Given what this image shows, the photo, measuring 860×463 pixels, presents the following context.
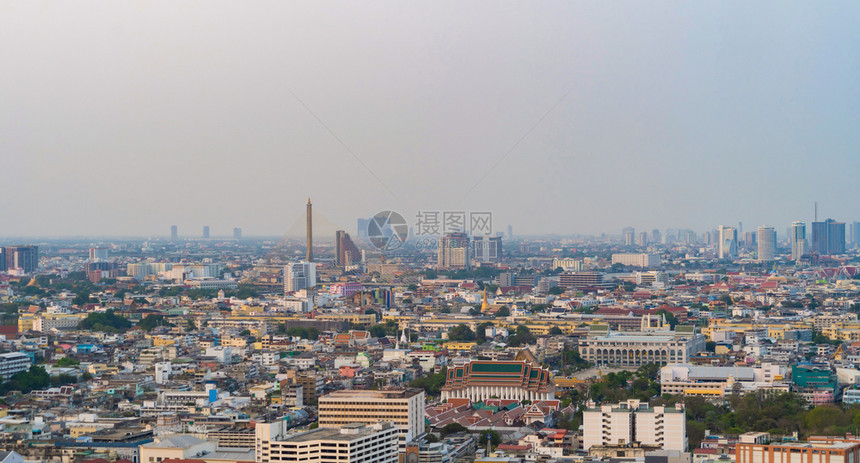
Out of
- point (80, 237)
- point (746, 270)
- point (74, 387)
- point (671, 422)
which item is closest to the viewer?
point (671, 422)

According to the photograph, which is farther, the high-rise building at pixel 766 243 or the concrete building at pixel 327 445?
the high-rise building at pixel 766 243

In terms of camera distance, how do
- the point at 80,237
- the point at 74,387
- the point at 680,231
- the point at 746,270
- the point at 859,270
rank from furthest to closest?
1. the point at 80,237
2. the point at 680,231
3. the point at 746,270
4. the point at 859,270
5. the point at 74,387

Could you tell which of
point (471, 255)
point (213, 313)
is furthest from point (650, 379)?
point (471, 255)

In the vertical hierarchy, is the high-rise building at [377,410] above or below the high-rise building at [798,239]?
below

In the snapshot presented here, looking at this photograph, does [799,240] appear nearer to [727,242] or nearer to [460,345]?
[727,242]

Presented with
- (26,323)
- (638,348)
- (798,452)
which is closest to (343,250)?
(26,323)

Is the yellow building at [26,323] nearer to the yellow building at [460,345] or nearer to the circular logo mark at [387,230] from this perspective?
the yellow building at [460,345]

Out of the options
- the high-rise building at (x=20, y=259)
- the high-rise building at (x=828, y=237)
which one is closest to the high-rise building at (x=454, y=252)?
the high-rise building at (x=20, y=259)

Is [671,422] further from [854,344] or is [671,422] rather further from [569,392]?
[854,344]
